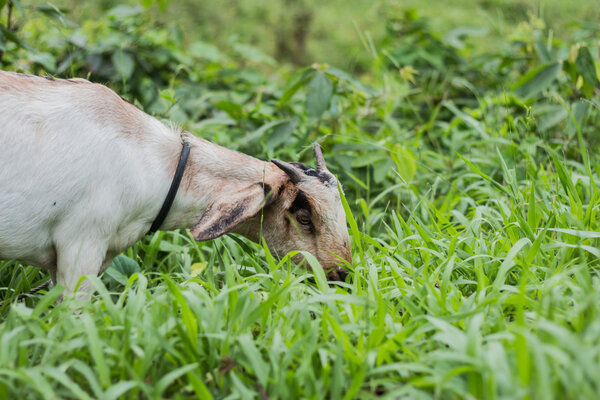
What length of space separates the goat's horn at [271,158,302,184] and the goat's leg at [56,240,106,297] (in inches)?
37.5

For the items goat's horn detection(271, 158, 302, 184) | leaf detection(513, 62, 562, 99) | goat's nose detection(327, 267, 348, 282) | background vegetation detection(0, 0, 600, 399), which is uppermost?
leaf detection(513, 62, 562, 99)

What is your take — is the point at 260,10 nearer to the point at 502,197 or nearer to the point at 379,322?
the point at 502,197

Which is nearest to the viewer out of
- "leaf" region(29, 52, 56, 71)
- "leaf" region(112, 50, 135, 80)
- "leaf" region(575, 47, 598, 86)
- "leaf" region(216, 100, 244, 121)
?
"leaf" region(575, 47, 598, 86)

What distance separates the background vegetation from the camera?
2133 mm

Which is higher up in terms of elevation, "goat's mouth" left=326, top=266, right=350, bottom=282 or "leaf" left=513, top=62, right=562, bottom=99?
"leaf" left=513, top=62, right=562, bottom=99

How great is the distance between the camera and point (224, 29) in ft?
40.7

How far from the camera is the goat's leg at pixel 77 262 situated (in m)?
2.75

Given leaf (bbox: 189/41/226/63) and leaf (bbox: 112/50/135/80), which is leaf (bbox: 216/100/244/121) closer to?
leaf (bbox: 112/50/135/80)

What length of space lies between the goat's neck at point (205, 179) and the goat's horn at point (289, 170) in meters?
0.08

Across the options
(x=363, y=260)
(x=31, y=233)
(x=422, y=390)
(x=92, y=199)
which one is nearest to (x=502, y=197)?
(x=363, y=260)

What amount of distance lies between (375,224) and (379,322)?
1969 mm

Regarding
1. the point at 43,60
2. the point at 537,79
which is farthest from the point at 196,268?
the point at 537,79

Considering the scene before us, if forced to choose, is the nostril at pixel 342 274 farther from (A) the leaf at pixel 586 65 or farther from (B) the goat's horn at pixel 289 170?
(A) the leaf at pixel 586 65

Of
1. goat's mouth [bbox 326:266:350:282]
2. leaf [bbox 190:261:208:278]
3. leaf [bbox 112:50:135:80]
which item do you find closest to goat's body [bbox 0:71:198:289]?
leaf [bbox 190:261:208:278]
